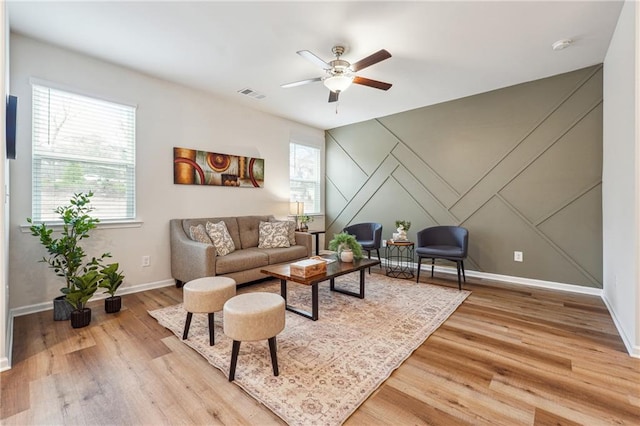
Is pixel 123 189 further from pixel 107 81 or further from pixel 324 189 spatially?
pixel 324 189

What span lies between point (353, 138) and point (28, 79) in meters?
4.52

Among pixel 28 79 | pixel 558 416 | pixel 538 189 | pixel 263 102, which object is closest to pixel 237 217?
pixel 263 102

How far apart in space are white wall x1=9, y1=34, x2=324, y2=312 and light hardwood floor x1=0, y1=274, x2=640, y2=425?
2.30ft

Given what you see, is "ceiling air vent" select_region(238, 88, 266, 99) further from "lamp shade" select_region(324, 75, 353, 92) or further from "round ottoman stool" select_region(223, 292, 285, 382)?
"round ottoman stool" select_region(223, 292, 285, 382)

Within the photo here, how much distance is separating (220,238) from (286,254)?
92 cm

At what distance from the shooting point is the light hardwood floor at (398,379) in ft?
4.78

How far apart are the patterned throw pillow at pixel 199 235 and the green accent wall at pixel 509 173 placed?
3038 mm

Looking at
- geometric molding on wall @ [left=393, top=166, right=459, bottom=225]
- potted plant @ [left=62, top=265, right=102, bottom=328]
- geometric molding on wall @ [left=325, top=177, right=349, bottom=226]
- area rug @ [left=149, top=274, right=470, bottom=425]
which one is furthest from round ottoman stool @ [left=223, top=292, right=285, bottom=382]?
geometric molding on wall @ [left=325, top=177, right=349, bottom=226]

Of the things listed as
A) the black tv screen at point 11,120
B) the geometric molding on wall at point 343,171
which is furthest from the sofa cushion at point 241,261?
the geometric molding on wall at point 343,171

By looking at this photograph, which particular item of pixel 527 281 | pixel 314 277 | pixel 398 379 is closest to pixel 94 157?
pixel 314 277

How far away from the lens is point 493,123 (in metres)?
4.00

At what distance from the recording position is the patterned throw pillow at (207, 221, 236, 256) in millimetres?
3557

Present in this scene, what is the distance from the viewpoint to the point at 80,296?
99.3 inches

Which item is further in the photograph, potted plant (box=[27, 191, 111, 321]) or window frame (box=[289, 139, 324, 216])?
window frame (box=[289, 139, 324, 216])
